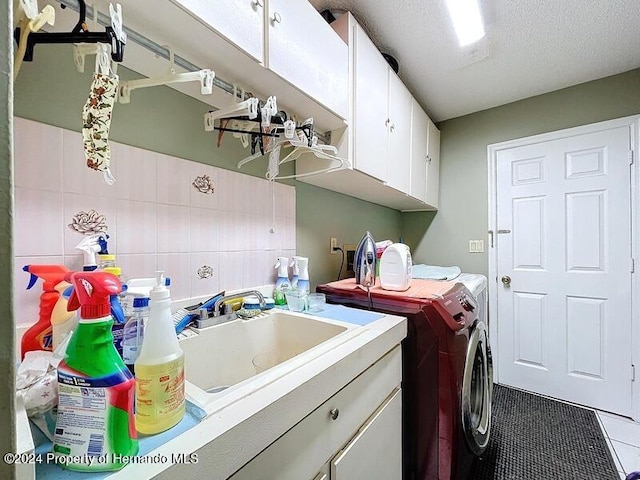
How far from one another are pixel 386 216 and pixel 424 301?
152 centimetres

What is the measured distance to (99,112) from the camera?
0.61 m

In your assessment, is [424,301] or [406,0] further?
[406,0]

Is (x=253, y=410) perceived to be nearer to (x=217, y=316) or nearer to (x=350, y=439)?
(x=350, y=439)

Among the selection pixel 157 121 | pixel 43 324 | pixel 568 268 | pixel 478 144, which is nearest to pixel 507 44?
pixel 478 144

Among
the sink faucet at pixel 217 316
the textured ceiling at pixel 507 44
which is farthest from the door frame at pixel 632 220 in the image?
the sink faucet at pixel 217 316

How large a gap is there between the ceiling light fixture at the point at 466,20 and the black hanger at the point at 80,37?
54.9 inches

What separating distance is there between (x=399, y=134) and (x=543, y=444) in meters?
2.01

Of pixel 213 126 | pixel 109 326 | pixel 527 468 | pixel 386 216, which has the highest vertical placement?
pixel 213 126

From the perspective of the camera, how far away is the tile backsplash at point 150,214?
28.0 inches

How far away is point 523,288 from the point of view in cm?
223

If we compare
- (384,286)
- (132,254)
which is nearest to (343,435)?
(384,286)

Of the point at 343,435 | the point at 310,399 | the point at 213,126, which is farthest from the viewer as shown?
the point at 213,126

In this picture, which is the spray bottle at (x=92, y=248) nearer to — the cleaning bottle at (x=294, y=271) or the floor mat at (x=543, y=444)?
the cleaning bottle at (x=294, y=271)

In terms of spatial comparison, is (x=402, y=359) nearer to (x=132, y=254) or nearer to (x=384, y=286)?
(x=384, y=286)
